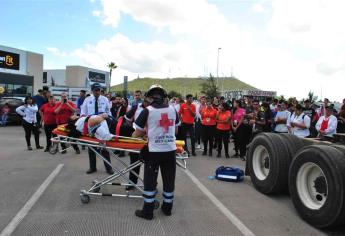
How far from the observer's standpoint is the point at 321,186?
5.50 metres

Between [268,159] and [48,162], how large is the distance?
5.57 m

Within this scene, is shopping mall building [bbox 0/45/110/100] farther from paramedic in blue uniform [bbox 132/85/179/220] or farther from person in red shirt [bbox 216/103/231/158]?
paramedic in blue uniform [bbox 132/85/179/220]

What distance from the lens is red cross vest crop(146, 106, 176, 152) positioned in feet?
18.4

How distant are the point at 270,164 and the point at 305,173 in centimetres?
106

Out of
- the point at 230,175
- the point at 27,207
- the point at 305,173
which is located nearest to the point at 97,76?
the point at 230,175

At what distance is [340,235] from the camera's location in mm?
5117

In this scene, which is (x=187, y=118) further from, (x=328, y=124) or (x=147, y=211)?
(x=147, y=211)

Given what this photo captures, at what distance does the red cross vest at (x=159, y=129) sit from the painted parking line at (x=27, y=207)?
200cm

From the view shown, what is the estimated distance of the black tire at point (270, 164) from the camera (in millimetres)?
6738

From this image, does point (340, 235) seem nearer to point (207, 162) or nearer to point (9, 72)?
point (207, 162)

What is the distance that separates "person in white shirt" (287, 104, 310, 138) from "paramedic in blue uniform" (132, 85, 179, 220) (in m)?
5.23

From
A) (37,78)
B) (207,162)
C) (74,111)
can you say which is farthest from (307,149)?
(37,78)

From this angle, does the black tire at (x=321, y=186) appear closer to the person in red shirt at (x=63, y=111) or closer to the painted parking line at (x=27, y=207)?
the painted parking line at (x=27, y=207)

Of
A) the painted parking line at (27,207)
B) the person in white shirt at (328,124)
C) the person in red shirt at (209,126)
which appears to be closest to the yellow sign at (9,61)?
the person in red shirt at (209,126)
